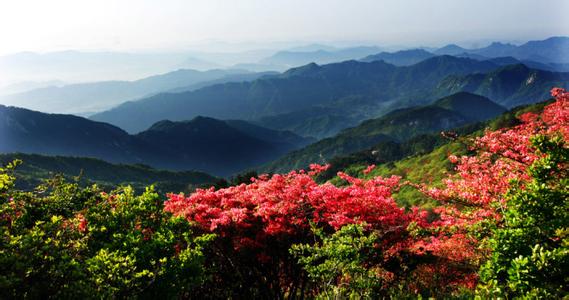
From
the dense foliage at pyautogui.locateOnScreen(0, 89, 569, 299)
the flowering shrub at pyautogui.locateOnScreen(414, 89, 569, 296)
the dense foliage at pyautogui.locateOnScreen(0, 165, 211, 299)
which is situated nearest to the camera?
the dense foliage at pyautogui.locateOnScreen(0, 165, 211, 299)

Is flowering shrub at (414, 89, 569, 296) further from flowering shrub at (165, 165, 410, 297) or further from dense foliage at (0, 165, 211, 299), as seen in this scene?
dense foliage at (0, 165, 211, 299)

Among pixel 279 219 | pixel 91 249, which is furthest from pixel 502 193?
pixel 91 249

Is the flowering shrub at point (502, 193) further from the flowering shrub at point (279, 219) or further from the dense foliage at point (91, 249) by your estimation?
the dense foliage at point (91, 249)

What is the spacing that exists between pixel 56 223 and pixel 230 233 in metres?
7.73

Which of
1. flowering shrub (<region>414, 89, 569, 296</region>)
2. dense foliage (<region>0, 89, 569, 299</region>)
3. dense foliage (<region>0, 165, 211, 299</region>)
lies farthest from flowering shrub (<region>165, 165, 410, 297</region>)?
flowering shrub (<region>414, 89, 569, 296</region>)

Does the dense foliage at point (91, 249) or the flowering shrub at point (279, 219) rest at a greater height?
the dense foliage at point (91, 249)

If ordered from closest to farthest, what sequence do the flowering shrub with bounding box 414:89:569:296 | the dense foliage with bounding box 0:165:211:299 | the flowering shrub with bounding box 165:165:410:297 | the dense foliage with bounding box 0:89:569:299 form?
the dense foliage with bounding box 0:165:211:299 → the dense foliage with bounding box 0:89:569:299 → the flowering shrub with bounding box 414:89:569:296 → the flowering shrub with bounding box 165:165:410:297

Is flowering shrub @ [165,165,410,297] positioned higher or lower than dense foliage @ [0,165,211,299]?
lower

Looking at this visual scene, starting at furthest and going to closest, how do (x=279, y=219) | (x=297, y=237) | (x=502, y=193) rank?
(x=297, y=237)
(x=279, y=219)
(x=502, y=193)

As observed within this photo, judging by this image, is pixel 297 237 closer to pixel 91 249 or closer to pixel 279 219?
pixel 279 219

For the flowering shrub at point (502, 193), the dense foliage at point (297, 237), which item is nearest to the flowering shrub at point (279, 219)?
the dense foliage at point (297, 237)

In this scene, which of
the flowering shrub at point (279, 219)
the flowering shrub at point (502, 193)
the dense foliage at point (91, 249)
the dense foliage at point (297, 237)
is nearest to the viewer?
the dense foliage at point (91, 249)

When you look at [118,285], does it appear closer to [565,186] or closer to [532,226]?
[532,226]

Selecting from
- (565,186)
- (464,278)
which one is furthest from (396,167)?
(565,186)
